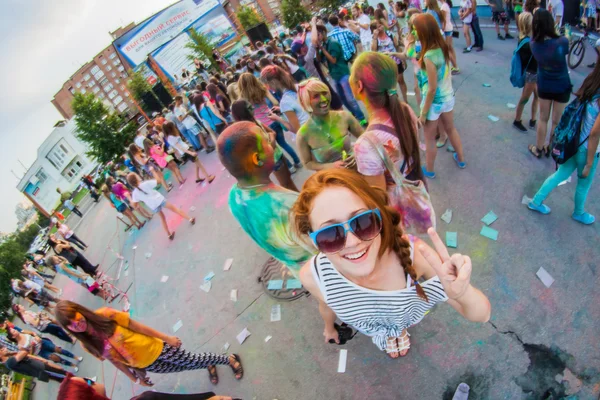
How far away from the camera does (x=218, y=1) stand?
43.4 m

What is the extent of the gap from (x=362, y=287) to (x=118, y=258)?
713cm

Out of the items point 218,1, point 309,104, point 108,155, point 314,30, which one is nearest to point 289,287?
point 309,104

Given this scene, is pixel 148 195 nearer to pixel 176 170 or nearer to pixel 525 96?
pixel 176 170

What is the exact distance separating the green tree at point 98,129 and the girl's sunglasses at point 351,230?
18.1 m

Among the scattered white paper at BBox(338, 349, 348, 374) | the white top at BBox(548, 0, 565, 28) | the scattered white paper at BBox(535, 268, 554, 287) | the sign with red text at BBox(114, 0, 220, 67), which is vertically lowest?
the scattered white paper at BBox(535, 268, 554, 287)

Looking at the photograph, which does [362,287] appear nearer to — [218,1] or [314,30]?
[314,30]

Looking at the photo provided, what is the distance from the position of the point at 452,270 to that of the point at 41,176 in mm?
70336

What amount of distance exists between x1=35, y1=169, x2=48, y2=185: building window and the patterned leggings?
6701 cm

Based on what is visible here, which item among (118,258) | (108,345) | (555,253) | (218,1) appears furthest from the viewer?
(218,1)

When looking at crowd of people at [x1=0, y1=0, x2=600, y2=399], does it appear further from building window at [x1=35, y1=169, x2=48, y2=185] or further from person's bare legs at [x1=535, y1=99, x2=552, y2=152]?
building window at [x1=35, y1=169, x2=48, y2=185]

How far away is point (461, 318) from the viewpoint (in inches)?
111

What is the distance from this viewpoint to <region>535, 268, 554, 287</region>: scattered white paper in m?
2.76

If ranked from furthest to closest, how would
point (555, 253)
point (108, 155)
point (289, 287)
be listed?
point (108, 155)
point (289, 287)
point (555, 253)

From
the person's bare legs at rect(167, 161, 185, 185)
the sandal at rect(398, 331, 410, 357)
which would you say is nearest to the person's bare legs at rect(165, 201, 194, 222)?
the person's bare legs at rect(167, 161, 185, 185)
